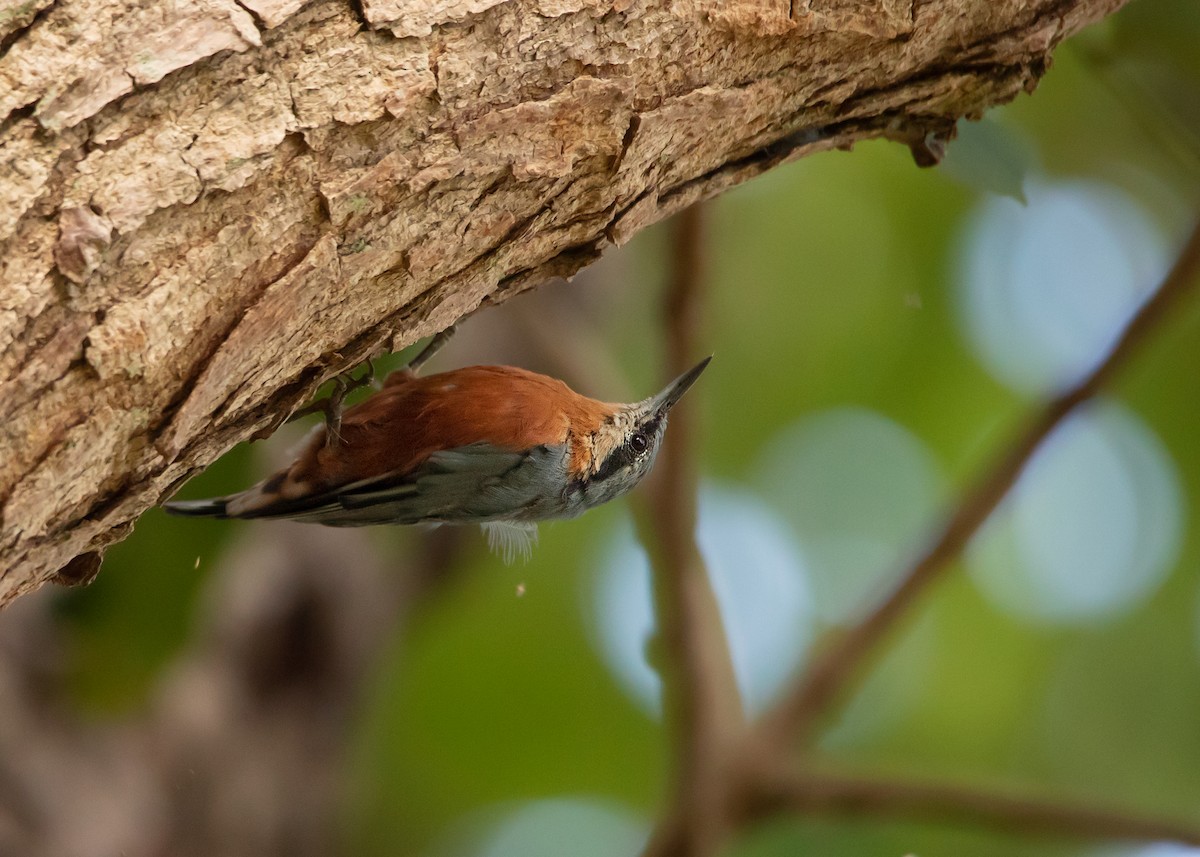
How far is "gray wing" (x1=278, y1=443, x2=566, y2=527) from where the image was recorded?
3830 mm

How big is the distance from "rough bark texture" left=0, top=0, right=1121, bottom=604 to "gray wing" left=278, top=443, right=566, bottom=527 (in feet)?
3.74

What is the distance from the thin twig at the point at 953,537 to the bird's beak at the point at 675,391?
121 cm

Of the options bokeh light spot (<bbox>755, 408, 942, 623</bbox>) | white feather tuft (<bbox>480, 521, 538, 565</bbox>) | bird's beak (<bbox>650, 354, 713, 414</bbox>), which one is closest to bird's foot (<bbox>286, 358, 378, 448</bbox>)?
white feather tuft (<bbox>480, 521, 538, 565</bbox>)

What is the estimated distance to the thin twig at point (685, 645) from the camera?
4.51 metres

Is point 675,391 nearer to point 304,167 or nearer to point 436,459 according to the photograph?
point 436,459

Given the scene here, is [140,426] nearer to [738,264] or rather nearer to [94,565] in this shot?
[94,565]

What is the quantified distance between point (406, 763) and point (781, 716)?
374 centimetres

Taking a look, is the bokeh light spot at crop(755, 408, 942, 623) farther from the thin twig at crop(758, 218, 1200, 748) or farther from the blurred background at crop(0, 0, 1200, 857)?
the thin twig at crop(758, 218, 1200, 748)

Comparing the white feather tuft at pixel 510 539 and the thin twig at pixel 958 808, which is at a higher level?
the white feather tuft at pixel 510 539

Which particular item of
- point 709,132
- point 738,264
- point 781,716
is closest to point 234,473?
point 781,716

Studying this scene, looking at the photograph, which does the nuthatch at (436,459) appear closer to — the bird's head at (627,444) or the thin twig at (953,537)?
the bird's head at (627,444)

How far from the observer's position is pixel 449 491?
3.87 meters

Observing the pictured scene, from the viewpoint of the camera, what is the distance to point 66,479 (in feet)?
6.85

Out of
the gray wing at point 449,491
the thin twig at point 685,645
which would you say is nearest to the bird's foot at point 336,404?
the gray wing at point 449,491
